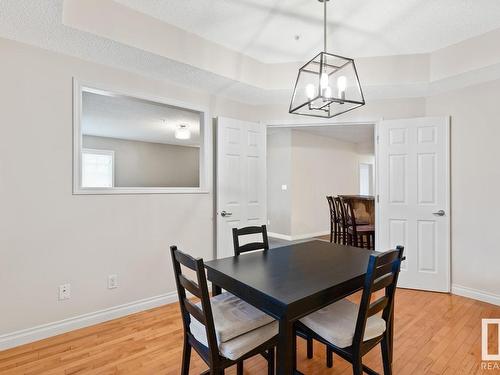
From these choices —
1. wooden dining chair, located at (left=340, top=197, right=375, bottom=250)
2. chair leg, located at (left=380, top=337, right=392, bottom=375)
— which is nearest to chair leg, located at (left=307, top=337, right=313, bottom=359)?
chair leg, located at (left=380, top=337, right=392, bottom=375)

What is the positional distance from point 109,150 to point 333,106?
18.2ft

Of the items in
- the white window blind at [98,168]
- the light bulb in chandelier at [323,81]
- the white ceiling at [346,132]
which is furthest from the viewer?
the white window blind at [98,168]

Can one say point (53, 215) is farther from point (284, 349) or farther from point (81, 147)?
point (284, 349)

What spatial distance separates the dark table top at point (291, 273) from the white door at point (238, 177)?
1.27 meters

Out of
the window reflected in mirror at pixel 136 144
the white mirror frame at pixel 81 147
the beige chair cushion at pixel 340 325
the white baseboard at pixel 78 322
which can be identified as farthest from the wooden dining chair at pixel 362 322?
the window reflected in mirror at pixel 136 144

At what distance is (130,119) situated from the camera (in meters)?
5.14

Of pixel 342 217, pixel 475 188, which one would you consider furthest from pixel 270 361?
pixel 342 217

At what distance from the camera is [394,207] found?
3416 mm

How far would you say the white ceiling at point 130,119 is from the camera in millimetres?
4250

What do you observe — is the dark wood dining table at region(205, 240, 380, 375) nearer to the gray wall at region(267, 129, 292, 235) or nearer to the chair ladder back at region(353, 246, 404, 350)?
the chair ladder back at region(353, 246, 404, 350)

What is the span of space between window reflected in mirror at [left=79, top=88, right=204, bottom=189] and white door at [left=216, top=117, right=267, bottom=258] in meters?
0.89

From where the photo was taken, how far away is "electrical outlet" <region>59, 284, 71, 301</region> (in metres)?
2.33

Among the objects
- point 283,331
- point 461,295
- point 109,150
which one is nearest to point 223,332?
point 283,331

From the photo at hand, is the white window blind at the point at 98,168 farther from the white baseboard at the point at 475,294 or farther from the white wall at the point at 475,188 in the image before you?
the white baseboard at the point at 475,294
